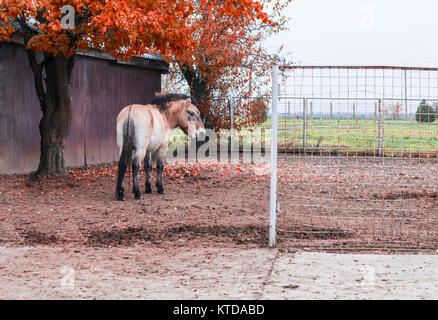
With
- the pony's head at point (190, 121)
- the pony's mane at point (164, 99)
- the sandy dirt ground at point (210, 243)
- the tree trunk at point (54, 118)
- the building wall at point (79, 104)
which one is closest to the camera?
the sandy dirt ground at point (210, 243)

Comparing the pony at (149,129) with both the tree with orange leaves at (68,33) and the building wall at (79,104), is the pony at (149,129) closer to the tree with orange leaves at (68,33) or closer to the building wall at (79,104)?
the tree with orange leaves at (68,33)

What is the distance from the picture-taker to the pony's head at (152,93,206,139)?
11.2m

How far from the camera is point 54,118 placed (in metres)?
12.3

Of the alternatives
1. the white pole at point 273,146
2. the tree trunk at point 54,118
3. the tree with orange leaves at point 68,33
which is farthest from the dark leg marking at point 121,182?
the white pole at point 273,146

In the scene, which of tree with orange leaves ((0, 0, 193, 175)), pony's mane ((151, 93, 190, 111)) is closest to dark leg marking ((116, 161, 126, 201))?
pony's mane ((151, 93, 190, 111))

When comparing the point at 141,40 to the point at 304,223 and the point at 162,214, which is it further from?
the point at 304,223

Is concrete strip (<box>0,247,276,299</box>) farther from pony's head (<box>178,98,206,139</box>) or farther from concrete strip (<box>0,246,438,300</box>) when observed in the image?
pony's head (<box>178,98,206,139</box>)

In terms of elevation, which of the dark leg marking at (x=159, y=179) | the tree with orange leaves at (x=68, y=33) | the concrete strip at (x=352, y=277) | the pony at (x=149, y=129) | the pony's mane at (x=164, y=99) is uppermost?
the tree with orange leaves at (x=68, y=33)

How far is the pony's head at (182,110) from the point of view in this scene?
1122cm

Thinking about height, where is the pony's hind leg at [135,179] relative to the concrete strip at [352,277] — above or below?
above

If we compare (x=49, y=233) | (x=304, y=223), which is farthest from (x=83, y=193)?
(x=304, y=223)

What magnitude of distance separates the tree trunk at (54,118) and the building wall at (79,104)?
34.8 inches

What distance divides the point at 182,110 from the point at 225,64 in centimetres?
659

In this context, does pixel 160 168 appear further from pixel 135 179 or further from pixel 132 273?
pixel 132 273
